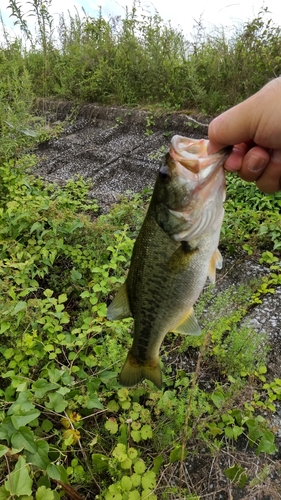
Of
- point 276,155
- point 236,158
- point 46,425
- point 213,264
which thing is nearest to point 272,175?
point 276,155

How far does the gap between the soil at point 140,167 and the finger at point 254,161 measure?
109cm

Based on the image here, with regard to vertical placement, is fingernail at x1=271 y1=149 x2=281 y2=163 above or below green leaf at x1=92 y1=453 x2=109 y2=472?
above

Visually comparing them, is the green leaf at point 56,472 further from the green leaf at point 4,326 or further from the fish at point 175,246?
the green leaf at point 4,326

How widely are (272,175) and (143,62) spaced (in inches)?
198

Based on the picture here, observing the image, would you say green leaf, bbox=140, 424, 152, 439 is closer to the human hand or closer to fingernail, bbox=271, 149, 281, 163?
the human hand

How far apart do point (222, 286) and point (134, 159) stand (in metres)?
2.49

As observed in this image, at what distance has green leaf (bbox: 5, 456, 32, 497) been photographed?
4.69 feet

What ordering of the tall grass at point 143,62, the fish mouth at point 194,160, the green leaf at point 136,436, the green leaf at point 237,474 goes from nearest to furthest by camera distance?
the fish mouth at point 194,160
the green leaf at point 237,474
the green leaf at point 136,436
the tall grass at point 143,62

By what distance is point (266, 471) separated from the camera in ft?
5.53

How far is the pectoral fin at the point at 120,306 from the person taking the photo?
165 cm

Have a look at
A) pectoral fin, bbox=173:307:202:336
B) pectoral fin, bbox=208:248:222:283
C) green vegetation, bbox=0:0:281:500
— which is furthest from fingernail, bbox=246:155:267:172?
green vegetation, bbox=0:0:281:500

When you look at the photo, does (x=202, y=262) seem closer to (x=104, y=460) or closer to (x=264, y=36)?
(x=104, y=460)

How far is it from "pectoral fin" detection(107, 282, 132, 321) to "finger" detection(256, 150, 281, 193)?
0.88 metres

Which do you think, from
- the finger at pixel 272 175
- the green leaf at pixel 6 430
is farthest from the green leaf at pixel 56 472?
the finger at pixel 272 175
